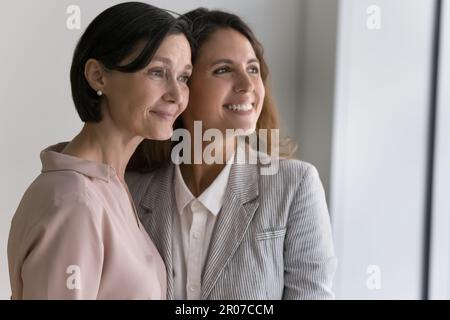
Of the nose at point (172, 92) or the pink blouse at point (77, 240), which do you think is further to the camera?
the nose at point (172, 92)

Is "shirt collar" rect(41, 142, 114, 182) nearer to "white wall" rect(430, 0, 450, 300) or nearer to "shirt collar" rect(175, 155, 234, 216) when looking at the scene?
"shirt collar" rect(175, 155, 234, 216)

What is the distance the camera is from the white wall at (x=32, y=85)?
1762mm

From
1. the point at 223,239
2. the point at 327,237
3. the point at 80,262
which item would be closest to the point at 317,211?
the point at 327,237

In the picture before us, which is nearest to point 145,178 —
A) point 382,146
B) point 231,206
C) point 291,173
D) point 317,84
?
point 231,206

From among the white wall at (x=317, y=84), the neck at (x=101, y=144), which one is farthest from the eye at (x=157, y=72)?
the white wall at (x=317, y=84)

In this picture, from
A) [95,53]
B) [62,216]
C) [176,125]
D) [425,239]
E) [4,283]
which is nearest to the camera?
[62,216]

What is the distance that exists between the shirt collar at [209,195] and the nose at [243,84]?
191 mm

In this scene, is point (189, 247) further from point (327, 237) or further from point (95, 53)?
point (95, 53)

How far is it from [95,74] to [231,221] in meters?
0.42

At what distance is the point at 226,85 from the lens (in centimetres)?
144

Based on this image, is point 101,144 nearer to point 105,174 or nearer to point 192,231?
point 105,174

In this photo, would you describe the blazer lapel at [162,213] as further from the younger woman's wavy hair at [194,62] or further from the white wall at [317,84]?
the white wall at [317,84]

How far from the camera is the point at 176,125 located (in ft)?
5.16

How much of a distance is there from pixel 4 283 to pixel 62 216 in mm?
844
